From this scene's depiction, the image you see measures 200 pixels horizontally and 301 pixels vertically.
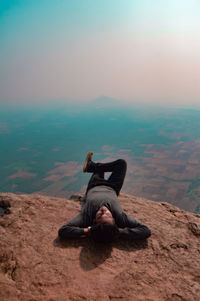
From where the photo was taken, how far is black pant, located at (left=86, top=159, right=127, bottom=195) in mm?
7434

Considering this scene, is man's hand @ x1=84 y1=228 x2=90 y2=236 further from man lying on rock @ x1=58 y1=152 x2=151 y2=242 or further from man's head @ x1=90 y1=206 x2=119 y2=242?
man's head @ x1=90 y1=206 x2=119 y2=242

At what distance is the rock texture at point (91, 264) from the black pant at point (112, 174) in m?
1.77

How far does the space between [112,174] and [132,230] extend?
9.71ft

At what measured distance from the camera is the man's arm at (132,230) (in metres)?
5.03

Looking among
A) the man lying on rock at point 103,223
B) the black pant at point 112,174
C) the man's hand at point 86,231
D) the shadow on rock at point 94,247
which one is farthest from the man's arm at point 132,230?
the black pant at point 112,174

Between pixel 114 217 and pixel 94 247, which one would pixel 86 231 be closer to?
pixel 94 247

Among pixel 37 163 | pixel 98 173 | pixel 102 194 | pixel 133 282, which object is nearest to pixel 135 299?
pixel 133 282

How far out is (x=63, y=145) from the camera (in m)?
194

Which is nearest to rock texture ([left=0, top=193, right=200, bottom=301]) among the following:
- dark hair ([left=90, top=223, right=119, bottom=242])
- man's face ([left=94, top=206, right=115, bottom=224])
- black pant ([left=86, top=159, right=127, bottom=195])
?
dark hair ([left=90, top=223, right=119, bottom=242])

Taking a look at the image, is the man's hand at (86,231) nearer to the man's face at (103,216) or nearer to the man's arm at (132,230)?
the man's face at (103,216)

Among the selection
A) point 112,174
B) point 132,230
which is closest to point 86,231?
point 132,230

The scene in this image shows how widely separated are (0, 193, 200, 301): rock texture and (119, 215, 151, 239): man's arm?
292mm

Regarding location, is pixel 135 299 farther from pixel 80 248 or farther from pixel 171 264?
pixel 80 248

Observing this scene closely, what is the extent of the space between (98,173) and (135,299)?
520 cm
